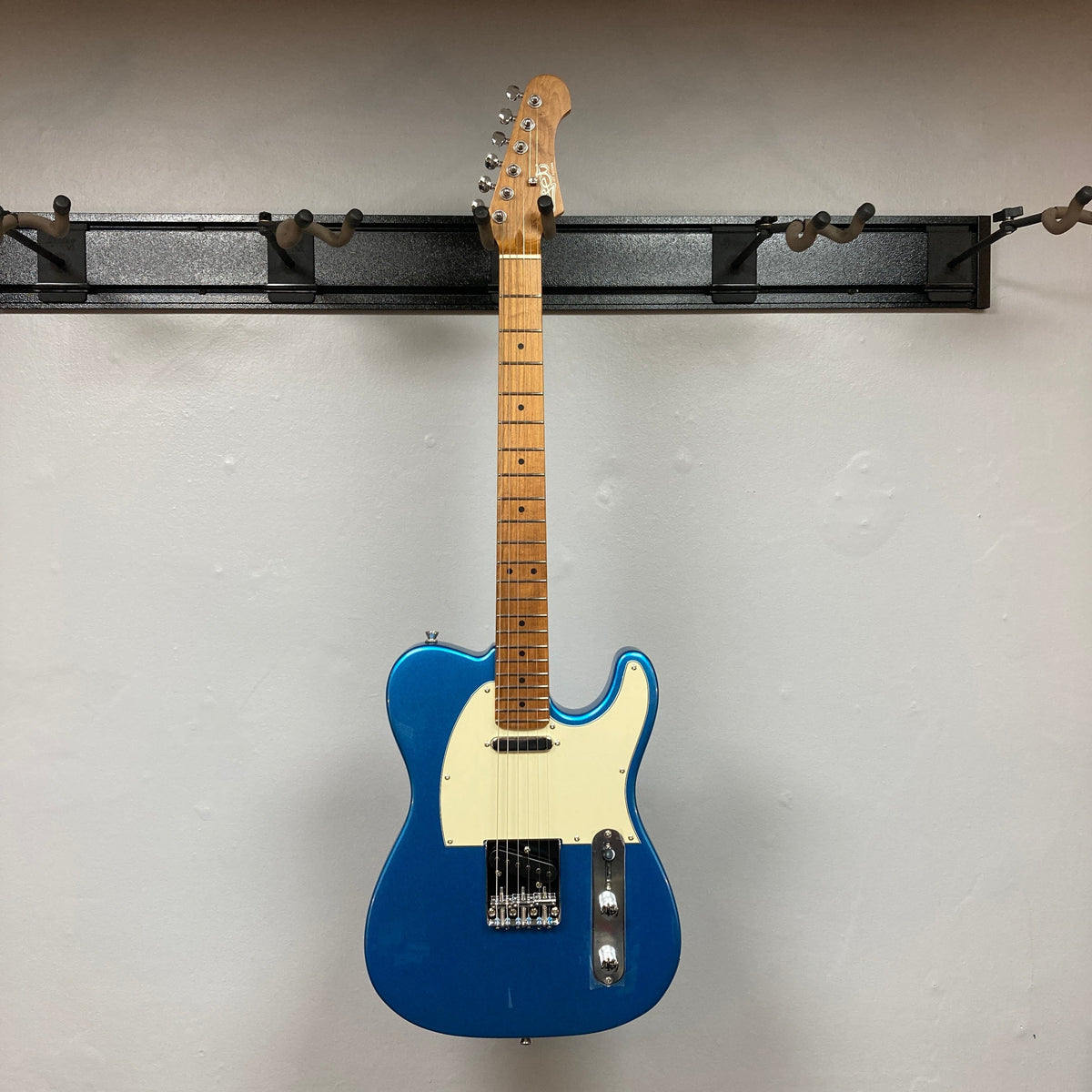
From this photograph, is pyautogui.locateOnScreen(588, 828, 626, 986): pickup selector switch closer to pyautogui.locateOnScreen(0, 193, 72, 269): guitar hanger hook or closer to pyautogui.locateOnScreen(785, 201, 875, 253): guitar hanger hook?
pyautogui.locateOnScreen(785, 201, 875, 253): guitar hanger hook

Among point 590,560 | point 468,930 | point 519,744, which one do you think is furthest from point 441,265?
point 468,930

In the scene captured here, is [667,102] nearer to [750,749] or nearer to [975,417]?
[975,417]

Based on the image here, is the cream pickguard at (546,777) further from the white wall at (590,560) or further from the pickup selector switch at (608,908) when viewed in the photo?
the white wall at (590,560)

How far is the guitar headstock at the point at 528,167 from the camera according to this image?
3.45 ft

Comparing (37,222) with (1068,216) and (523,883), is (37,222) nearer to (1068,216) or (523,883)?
(523,883)

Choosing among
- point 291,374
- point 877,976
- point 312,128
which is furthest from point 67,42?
point 877,976

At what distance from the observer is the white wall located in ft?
4.18

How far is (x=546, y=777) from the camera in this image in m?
1.05

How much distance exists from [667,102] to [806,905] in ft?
4.49

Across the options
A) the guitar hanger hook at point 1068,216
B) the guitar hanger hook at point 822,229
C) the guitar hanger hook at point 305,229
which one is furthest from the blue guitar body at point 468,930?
the guitar hanger hook at point 1068,216

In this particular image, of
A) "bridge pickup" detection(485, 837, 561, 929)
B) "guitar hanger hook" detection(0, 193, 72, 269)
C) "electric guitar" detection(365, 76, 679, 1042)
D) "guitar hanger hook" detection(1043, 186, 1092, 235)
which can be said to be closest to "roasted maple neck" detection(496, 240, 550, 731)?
"electric guitar" detection(365, 76, 679, 1042)

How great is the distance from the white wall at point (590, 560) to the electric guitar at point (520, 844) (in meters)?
0.24

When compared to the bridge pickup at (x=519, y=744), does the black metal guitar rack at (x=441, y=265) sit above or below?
above

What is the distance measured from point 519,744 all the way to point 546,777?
0.19 ft
